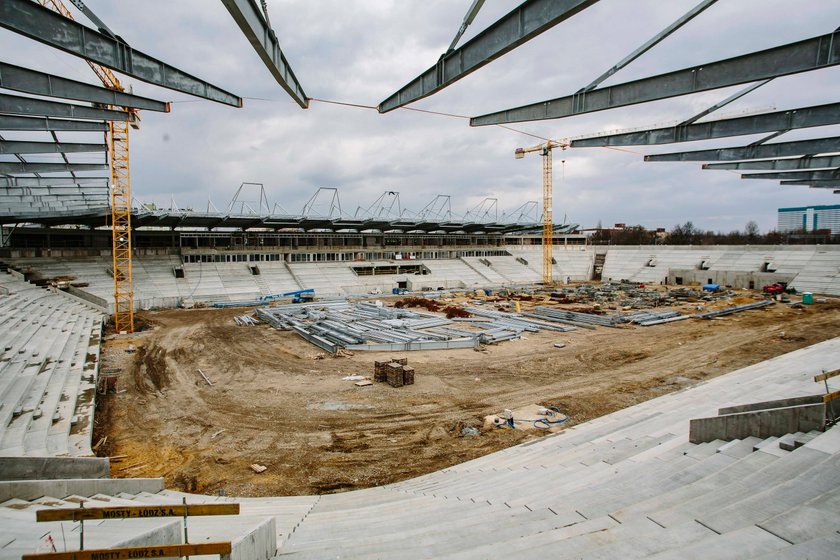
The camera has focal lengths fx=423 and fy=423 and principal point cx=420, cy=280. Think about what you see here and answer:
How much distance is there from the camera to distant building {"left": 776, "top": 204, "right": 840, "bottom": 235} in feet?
252

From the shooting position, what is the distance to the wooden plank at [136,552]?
3076 mm

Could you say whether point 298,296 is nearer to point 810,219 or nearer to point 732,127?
point 732,127

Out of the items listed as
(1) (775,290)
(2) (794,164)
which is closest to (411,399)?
(2) (794,164)

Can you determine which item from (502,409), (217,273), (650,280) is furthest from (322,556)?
(650,280)

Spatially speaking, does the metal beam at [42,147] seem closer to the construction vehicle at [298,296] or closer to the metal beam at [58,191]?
the metal beam at [58,191]

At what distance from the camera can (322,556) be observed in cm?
464

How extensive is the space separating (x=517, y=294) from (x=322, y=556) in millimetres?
40030

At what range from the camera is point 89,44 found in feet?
27.6

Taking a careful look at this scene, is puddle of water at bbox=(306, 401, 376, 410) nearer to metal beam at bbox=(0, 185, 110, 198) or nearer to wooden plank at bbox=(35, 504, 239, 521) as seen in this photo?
wooden plank at bbox=(35, 504, 239, 521)

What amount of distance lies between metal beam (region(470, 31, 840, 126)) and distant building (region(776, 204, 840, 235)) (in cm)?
8072

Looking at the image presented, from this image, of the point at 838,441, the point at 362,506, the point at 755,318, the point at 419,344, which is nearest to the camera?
the point at 838,441

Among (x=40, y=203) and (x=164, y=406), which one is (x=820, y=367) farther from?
(x=40, y=203)

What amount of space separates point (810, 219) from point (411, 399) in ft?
409

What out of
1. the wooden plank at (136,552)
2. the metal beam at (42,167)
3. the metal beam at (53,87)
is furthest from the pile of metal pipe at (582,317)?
the metal beam at (42,167)
